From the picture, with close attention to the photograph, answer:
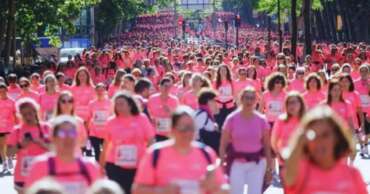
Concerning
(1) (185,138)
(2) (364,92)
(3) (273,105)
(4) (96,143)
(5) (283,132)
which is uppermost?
(1) (185,138)

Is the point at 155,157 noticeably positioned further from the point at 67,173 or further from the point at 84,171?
the point at 67,173

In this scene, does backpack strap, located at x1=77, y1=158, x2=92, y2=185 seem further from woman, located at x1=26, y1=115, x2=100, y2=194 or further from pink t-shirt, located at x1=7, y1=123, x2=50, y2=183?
pink t-shirt, located at x1=7, y1=123, x2=50, y2=183

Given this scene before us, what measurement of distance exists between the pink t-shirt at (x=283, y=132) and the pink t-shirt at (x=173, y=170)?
3.21m

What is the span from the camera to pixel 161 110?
44.8 ft

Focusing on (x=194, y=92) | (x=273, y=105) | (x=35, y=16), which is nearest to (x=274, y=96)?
(x=273, y=105)

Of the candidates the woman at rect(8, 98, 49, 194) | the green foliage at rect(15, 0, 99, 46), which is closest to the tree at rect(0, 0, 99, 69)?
the green foliage at rect(15, 0, 99, 46)

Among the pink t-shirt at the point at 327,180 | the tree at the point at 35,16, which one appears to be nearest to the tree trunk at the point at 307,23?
the tree at the point at 35,16

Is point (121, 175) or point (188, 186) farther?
point (121, 175)

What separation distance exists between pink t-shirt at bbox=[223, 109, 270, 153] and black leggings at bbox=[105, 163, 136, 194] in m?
1.02

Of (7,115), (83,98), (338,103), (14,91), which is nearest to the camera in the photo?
(338,103)

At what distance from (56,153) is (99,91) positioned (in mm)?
7766

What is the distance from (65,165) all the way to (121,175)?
318 centimetres

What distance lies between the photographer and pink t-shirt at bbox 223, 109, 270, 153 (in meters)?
10.4

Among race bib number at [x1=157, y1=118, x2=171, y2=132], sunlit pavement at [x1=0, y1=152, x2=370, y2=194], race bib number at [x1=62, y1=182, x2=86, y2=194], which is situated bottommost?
sunlit pavement at [x1=0, y1=152, x2=370, y2=194]
